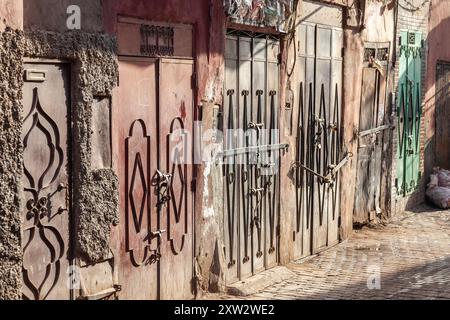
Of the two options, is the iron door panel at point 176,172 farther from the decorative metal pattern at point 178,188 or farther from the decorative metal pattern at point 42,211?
the decorative metal pattern at point 42,211

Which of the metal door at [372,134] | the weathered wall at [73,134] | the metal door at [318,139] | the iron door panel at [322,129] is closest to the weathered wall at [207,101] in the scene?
the weathered wall at [73,134]

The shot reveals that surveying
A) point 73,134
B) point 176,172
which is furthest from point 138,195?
point 73,134

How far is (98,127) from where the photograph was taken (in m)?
6.08

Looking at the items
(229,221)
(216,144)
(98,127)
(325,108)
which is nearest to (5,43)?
(98,127)

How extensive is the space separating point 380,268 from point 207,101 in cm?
321

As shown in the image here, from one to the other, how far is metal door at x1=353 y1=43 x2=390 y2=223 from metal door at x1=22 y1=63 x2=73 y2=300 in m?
6.51

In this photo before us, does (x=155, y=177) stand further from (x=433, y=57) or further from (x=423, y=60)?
(x=433, y=57)

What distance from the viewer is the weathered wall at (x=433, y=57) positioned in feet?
48.0

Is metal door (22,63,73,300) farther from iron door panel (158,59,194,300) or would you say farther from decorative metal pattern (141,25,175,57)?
iron door panel (158,59,194,300)

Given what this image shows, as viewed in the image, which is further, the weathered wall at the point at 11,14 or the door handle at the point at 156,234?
the door handle at the point at 156,234

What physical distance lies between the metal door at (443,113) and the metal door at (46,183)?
417 inches

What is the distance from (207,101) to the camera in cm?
755

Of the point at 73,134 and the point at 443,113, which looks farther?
the point at 443,113

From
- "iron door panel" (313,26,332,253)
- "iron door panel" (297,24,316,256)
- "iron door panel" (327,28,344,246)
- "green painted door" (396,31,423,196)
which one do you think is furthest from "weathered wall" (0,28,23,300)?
"green painted door" (396,31,423,196)
